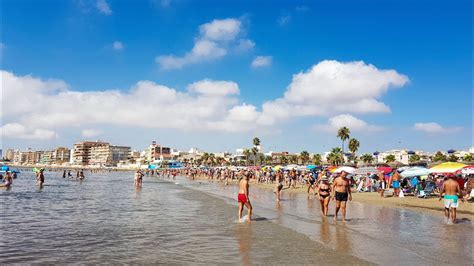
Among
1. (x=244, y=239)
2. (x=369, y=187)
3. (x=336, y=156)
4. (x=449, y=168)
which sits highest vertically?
(x=336, y=156)

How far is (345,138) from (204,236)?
74217mm

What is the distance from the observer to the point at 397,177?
76.4 feet

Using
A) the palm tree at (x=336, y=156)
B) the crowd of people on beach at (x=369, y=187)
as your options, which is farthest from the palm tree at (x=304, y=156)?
the crowd of people on beach at (x=369, y=187)

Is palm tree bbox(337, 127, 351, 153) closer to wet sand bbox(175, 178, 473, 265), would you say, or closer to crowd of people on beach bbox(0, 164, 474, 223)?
crowd of people on beach bbox(0, 164, 474, 223)

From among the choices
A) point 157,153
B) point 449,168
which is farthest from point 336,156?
point 157,153

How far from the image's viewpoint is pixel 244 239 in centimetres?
907

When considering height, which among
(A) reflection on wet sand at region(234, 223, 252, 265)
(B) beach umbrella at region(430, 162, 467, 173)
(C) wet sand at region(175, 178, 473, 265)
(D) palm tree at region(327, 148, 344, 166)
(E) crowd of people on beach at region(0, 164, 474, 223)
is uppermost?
(D) palm tree at region(327, 148, 344, 166)

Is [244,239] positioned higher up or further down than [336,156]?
further down

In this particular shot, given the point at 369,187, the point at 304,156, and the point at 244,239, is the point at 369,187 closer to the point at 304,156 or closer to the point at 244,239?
the point at 244,239

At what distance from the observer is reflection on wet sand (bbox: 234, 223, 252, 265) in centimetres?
720

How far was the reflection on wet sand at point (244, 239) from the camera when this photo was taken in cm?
720

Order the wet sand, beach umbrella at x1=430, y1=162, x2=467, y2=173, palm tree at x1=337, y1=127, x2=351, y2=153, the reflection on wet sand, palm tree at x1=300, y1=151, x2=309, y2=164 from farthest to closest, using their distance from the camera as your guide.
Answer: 1. palm tree at x1=300, y1=151, x2=309, y2=164
2. palm tree at x1=337, y1=127, x2=351, y2=153
3. beach umbrella at x1=430, y1=162, x2=467, y2=173
4. the wet sand
5. the reflection on wet sand

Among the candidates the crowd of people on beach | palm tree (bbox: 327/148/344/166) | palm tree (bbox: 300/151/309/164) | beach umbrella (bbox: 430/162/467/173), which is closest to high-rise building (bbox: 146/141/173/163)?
palm tree (bbox: 300/151/309/164)

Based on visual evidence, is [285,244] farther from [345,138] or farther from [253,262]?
[345,138]
